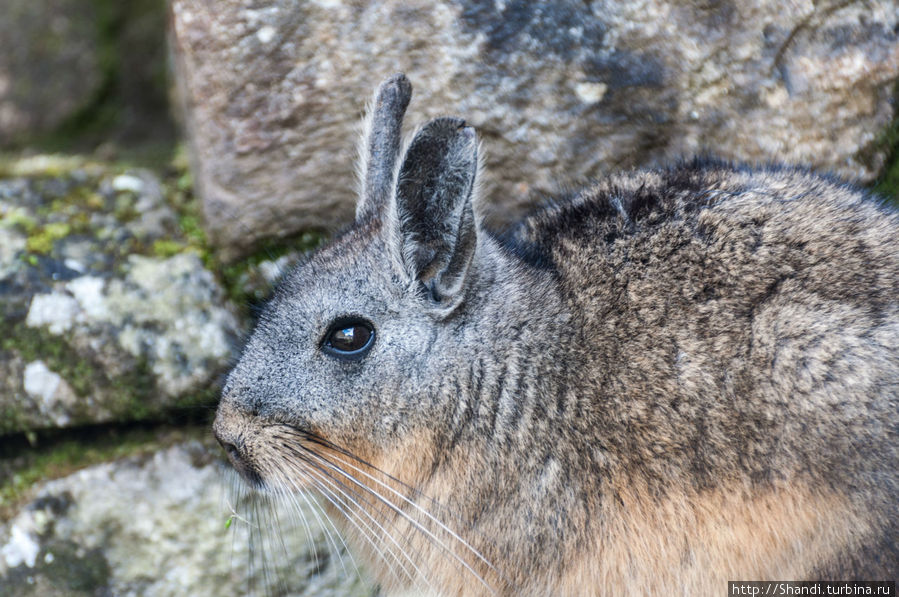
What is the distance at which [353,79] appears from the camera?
424 cm

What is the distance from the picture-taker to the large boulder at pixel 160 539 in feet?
13.3

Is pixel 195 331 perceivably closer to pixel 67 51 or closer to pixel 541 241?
pixel 541 241

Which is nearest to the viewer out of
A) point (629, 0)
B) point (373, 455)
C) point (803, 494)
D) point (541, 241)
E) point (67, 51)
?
point (803, 494)

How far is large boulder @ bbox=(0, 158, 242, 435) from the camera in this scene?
4176mm

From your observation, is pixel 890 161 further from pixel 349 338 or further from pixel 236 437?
pixel 236 437

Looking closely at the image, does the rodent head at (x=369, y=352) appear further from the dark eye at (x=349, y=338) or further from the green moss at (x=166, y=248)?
the green moss at (x=166, y=248)

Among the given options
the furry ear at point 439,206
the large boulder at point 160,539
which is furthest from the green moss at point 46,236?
the furry ear at point 439,206

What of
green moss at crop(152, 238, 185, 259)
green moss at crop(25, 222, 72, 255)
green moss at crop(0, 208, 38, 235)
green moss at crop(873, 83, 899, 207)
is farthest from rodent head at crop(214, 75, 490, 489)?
green moss at crop(873, 83, 899, 207)

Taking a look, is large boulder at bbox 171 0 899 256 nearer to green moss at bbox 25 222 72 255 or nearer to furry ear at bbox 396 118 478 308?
green moss at bbox 25 222 72 255

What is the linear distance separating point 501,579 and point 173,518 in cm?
167

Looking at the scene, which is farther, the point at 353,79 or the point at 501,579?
the point at 353,79

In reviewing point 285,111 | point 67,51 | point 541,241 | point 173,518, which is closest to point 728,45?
point 541,241

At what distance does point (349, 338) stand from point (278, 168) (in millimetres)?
1454

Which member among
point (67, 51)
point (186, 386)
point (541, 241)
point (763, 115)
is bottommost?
point (186, 386)
